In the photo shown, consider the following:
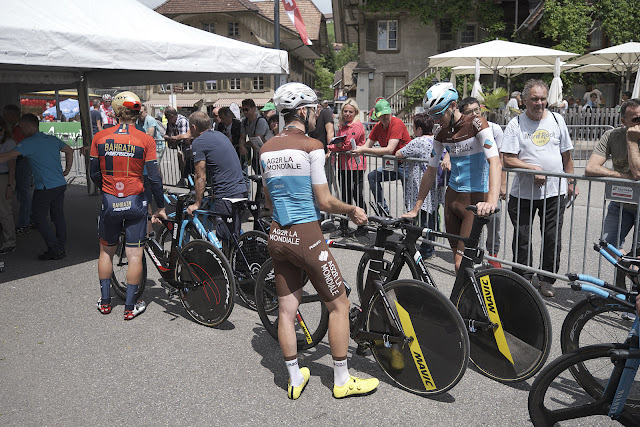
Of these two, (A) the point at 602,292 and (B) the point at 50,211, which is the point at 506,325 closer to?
(A) the point at 602,292

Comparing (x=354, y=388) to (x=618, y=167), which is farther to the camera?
(x=618, y=167)

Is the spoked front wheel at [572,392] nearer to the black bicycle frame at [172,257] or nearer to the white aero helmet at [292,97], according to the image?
the white aero helmet at [292,97]

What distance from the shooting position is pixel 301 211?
3529 millimetres

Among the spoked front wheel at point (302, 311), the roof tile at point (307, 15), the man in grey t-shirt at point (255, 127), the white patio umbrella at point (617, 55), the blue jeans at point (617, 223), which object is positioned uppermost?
the roof tile at point (307, 15)

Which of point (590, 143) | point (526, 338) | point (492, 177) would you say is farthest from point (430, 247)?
point (590, 143)

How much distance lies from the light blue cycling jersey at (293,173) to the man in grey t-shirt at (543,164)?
2801mm

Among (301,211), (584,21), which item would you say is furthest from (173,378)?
(584,21)

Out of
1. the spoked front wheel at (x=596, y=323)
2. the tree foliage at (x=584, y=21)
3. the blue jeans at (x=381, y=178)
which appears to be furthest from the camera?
the tree foliage at (x=584, y=21)

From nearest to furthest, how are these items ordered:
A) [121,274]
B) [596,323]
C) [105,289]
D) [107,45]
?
[596,323] → [105,289] → [121,274] → [107,45]

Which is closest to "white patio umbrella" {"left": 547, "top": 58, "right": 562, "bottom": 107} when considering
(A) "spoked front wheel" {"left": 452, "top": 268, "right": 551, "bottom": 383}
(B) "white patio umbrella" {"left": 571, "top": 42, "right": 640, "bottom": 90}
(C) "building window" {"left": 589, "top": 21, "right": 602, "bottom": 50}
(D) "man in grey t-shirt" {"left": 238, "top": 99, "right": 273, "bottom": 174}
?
(B) "white patio umbrella" {"left": 571, "top": 42, "right": 640, "bottom": 90}

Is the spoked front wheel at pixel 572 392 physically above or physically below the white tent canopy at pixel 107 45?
below

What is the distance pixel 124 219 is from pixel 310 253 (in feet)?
7.78

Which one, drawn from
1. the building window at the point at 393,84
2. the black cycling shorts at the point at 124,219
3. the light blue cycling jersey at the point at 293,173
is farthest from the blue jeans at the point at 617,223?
the building window at the point at 393,84

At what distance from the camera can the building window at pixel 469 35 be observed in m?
32.8
